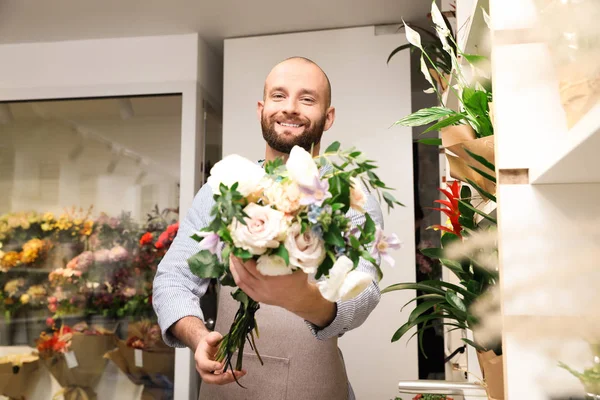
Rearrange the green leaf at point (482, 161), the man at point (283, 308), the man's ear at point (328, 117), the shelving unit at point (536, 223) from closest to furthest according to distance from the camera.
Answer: the shelving unit at point (536, 223) → the green leaf at point (482, 161) → the man at point (283, 308) → the man's ear at point (328, 117)

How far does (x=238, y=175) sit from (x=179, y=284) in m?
0.71

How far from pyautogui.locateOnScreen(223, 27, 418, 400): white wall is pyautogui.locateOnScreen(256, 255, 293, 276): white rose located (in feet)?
6.58

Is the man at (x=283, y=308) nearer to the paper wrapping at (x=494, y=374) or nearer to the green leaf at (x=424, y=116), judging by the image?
the green leaf at (x=424, y=116)

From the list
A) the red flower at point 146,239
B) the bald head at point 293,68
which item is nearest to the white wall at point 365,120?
the red flower at point 146,239

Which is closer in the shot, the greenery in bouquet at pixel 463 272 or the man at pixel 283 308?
the greenery in bouquet at pixel 463 272

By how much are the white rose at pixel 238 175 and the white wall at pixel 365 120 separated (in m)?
2.02

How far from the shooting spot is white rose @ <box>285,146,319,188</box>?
691 mm

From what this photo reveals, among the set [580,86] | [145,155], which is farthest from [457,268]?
[145,155]

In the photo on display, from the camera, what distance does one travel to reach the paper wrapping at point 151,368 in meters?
2.95

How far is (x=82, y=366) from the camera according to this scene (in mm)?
3004

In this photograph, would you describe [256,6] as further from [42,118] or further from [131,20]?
[42,118]

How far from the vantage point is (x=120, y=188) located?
10.2ft

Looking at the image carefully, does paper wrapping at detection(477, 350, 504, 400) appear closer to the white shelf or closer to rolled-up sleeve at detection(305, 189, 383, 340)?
rolled-up sleeve at detection(305, 189, 383, 340)

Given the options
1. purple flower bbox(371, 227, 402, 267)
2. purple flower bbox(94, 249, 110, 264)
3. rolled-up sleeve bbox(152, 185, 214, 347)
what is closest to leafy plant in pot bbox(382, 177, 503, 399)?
purple flower bbox(371, 227, 402, 267)
